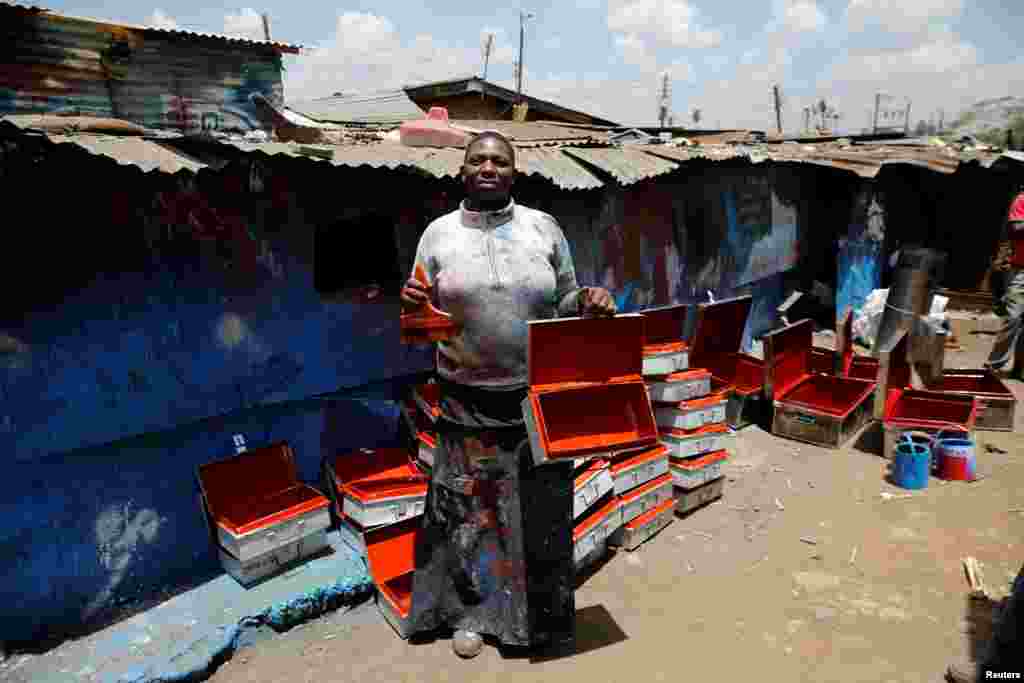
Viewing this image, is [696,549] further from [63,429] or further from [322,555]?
[63,429]

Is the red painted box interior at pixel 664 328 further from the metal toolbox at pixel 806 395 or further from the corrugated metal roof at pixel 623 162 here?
the metal toolbox at pixel 806 395

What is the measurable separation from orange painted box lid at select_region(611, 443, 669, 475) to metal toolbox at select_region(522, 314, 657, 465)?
1.17 metres

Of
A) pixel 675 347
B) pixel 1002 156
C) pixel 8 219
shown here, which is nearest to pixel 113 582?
pixel 8 219

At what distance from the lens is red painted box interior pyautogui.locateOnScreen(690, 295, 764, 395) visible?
6.57 metres

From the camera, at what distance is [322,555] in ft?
15.2

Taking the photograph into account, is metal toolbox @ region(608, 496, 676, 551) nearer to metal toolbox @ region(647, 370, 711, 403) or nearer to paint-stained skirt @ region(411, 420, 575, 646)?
metal toolbox @ region(647, 370, 711, 403)

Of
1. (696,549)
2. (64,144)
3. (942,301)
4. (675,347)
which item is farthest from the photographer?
(942,301)

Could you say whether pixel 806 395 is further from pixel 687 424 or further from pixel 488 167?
pixel 488 167

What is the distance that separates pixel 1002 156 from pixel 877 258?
2.94m

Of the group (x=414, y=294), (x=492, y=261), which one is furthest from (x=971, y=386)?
(x=414, y=294)

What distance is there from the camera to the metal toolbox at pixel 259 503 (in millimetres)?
4215

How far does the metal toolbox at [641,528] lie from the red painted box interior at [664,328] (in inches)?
57.3

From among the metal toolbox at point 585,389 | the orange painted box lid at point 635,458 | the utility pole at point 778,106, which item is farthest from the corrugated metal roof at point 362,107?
the utility pole at point 778,106

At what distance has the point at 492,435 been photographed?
12.2 feet
